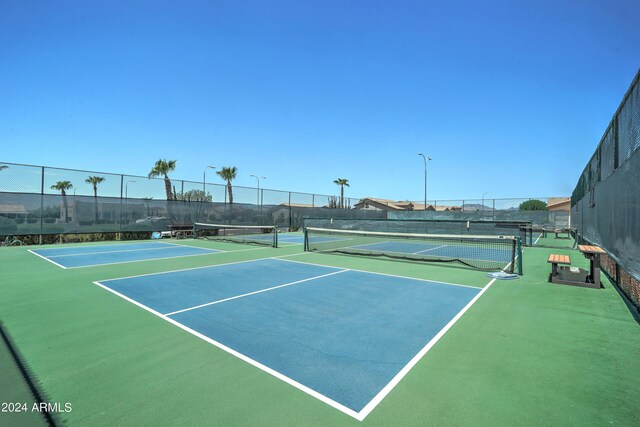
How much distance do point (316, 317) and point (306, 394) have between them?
90.0 inches

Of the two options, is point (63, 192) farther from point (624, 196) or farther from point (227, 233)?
point (624, 196)

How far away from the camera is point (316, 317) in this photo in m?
5.41

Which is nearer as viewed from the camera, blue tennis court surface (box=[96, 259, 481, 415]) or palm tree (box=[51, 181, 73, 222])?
blue tennis court surface (box=[96, 259, 481, 415])

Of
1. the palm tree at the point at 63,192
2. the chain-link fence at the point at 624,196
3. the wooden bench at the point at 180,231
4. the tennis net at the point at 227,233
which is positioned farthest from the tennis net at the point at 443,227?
the palm tree at the point at 63,192

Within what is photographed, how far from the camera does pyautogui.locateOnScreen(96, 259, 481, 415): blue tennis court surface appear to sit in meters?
3.58

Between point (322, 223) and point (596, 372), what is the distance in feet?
70.5

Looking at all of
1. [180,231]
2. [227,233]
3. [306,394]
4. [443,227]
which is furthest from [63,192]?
[443,227]

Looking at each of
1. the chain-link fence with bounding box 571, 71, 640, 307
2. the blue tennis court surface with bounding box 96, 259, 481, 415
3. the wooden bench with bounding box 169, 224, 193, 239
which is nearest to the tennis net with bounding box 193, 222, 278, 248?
the wooden bench with bounding box 169, 224, 193, 239

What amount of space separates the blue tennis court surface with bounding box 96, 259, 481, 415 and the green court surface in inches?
9.7

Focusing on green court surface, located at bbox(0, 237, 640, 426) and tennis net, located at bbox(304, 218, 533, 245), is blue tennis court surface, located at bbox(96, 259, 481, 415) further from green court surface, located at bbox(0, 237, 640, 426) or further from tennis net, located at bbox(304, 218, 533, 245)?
tennis net, located at bbox(304, 218, 533, 245)

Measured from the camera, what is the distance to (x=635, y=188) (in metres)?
5.31

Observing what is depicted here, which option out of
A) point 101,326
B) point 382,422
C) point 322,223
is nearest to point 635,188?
point 382,422

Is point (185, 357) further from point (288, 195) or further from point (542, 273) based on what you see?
point (288, 195)

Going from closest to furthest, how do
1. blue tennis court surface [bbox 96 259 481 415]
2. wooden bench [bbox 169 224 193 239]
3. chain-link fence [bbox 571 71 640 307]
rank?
blue tennis court surface [bbox 96 259 481 415], chain-link fence [bbox 571 71 640 307], wooden bench [bbox 169 224 193 239]
